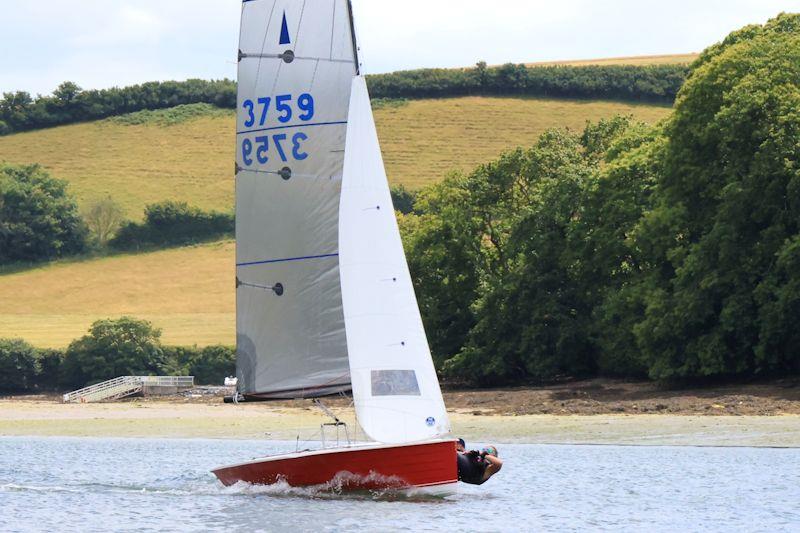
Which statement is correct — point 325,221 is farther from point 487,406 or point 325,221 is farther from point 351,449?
point 487,406

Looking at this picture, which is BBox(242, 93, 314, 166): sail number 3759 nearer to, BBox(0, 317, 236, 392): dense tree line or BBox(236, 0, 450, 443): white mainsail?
BBox(236, 0, 450, 443): white mainsail

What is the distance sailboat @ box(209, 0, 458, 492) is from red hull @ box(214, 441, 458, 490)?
0.03 metres

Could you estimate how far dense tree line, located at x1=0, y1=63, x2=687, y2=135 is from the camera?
14212 centimetres

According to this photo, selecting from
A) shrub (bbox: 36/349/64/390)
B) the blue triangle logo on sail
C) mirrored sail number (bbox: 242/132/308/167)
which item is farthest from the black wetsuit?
shrub (bbox: 36/349/64/390)

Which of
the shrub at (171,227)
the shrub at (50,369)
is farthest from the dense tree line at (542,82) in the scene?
the shrub at (50,369)

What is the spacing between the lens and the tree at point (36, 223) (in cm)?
12000

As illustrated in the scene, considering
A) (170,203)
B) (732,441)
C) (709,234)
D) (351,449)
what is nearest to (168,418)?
(709,234)

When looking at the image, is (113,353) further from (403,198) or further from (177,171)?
(177,171)

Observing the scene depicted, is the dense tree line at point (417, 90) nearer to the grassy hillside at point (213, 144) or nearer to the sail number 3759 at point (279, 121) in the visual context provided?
the grassy hillside at point (213, 144)

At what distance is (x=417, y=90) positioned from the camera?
149 metres

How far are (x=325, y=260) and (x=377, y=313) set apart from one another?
4.78 ft

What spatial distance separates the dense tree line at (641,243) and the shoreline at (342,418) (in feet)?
22.7

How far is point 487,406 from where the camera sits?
2276 inches

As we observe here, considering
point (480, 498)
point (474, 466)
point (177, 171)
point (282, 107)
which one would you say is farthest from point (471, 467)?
point (177, 171)
